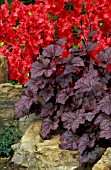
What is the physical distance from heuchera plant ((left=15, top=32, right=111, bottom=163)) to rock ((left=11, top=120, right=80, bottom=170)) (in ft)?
0.24

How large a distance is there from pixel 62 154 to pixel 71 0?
5.28ft

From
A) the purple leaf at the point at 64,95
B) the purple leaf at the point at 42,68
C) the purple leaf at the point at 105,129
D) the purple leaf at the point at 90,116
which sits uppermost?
the purple leaf at the point at 42,68

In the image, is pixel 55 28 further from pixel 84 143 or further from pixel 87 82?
pixel 84 143

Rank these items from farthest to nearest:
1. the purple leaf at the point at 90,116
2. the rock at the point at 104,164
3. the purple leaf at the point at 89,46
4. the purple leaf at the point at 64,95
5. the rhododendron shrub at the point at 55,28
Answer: the rhododendron shrub at the point at 55,28
the purple leaf at the point at 89,46
the purple leaf at the point at 64,95
the purple leaf at the point at 90,116
the rock at the point at 104,164

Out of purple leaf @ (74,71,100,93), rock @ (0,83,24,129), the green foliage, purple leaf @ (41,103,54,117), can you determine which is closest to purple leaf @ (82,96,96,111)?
purple leaf @ (74,71,100,93)

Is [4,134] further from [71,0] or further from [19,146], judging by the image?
[71,0]

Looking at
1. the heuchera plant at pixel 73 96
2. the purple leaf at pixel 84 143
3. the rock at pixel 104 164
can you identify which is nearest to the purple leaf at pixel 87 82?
the heuchera plant at pixel 73 96

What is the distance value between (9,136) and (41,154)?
2.64ft

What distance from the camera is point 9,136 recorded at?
4727 millimetres

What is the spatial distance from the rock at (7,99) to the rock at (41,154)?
0.37 m

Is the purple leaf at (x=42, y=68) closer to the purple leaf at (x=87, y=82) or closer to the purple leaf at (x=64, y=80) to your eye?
the purple leaf at (x=64, y=80)

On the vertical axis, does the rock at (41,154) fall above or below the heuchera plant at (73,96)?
below

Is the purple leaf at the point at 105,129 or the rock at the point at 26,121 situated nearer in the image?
the purple leaf at the point at 105,129

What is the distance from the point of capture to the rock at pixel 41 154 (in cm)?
391
